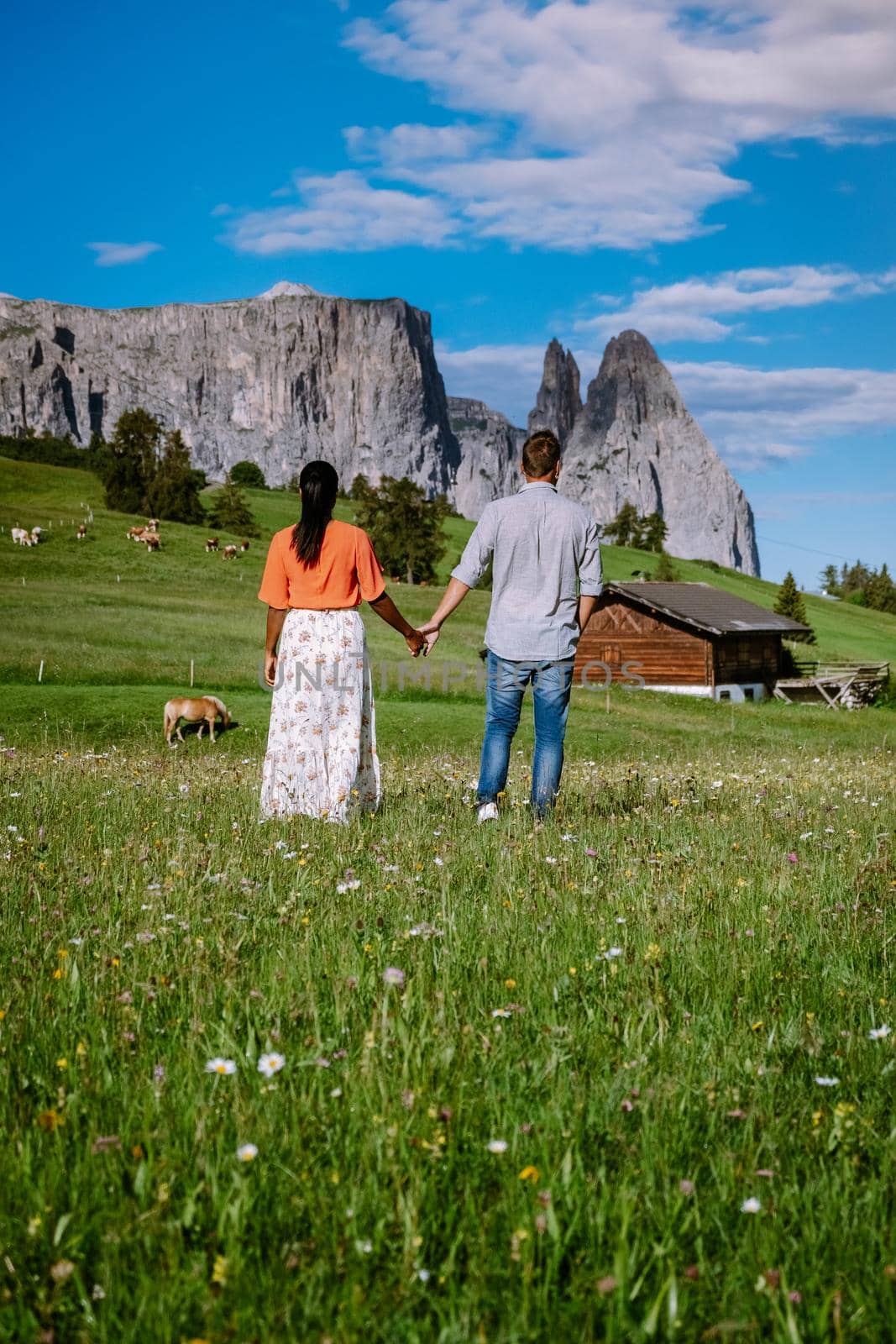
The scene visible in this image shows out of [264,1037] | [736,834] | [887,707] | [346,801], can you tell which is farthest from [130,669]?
[887,707]

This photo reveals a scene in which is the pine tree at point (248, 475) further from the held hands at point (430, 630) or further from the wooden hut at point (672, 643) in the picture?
the held hands at point (430, 630)

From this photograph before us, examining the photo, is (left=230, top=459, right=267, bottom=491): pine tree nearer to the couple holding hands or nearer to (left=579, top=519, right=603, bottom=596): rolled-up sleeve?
the couple holding hands

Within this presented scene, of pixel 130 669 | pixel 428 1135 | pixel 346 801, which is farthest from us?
pixel 130 669

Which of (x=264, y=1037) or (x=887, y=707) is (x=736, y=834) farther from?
(x=887, y=707)

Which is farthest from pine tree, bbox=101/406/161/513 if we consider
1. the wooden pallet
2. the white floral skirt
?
the white floral skirt

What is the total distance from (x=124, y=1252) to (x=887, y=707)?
6268 centimetres

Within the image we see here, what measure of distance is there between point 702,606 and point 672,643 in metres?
3.53

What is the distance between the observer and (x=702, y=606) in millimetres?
57812

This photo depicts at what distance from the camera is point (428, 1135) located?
8.38 feet

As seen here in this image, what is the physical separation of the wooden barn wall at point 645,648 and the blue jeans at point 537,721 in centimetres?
4845

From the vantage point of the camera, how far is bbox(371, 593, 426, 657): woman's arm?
8.08 meters

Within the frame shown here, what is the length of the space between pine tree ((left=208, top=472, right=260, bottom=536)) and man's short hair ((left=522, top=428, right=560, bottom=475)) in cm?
9486

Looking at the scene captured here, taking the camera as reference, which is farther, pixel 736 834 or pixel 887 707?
pixel 887 707

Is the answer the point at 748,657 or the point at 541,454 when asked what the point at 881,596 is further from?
the point at 541,454
